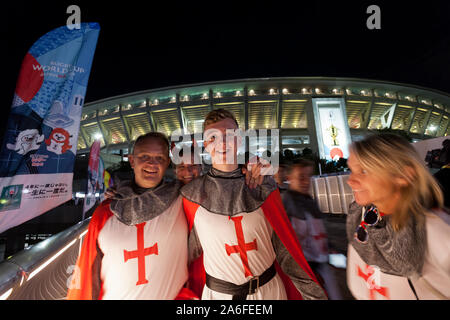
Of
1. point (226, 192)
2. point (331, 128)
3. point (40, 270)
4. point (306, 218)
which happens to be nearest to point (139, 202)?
point (226, 192)

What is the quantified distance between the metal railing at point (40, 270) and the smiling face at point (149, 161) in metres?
1.79

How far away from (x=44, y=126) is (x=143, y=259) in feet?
11.1

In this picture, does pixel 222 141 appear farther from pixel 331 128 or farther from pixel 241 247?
pixel 331 128

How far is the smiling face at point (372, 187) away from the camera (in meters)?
1.18

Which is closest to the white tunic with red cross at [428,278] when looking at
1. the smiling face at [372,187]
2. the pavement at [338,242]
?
the smiling face at [372,187]

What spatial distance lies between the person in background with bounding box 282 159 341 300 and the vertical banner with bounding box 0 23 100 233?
418cm

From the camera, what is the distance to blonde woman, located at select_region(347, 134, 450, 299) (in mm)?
1029

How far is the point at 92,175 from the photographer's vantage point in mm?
6504

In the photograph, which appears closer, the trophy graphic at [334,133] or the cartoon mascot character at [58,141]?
the cartoon mascot character at [58,141]

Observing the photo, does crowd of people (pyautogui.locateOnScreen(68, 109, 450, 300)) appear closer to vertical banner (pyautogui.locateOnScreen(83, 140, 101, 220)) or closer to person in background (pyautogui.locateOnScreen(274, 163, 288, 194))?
person in background (pyautogui.locateOnScreen(274, 163, 288, 194))

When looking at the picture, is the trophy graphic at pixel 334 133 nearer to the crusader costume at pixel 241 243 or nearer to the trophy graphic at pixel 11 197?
the crusader costume at pixel 241 243

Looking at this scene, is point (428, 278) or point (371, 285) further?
point (371, 285)

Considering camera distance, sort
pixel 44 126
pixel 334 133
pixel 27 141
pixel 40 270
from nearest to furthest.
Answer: pixel 40 270, pixel 27 141, pixel 44 126, pixel 334 133

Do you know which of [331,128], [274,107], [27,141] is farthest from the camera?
[274,107]
